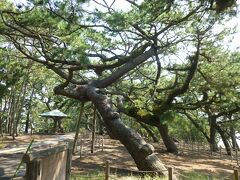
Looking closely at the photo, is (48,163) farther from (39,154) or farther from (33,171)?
(33,171)

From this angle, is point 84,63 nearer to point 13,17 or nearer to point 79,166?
point 13,17

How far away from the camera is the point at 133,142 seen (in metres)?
9.85

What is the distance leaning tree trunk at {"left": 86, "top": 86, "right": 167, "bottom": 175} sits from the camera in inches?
372

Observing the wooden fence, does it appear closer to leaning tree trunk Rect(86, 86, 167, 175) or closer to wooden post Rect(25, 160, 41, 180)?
wooden post Rect(25, 160, 41, 180)

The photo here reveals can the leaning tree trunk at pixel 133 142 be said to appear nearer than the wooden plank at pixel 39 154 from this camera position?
No

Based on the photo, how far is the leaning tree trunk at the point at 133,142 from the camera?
9.45 metres

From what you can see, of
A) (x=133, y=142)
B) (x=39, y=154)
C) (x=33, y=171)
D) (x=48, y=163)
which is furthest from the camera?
(x=133, y=142)

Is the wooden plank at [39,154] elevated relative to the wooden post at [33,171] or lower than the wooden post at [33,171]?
elevated

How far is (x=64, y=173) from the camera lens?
6.14 meters

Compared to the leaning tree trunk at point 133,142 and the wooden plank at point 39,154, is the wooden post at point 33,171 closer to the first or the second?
the wooden plank at point 39,154

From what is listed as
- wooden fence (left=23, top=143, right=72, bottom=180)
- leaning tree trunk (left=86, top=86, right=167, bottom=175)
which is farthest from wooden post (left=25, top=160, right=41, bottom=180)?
leaning tree trunk (left=86, top=86, right=167, bottom=175)

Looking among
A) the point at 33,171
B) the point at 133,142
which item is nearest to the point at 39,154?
the point at 33,171

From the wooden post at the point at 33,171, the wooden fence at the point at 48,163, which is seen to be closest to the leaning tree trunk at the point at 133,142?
the wooden fence at the point at 48,163

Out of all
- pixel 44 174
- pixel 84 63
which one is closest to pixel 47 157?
pixel 44 174
